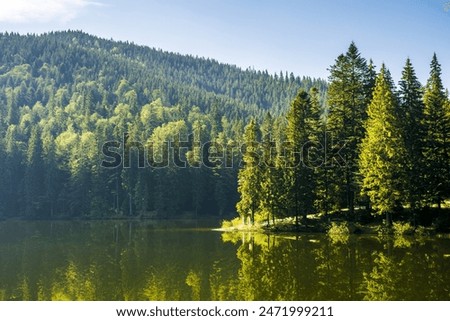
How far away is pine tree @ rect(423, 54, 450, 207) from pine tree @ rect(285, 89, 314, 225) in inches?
518

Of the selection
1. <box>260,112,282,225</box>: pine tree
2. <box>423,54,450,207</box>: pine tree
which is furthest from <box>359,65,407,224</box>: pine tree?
<box>260,112,282,225</box>: pine tree

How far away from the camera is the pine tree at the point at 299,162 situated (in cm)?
5981

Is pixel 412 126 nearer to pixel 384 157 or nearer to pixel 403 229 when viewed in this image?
pixel 384 157

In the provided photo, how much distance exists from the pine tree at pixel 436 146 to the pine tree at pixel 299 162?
518 inches

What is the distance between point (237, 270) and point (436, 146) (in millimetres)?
31346

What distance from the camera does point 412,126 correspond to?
5638 centimetres

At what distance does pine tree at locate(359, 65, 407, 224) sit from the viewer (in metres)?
52.3

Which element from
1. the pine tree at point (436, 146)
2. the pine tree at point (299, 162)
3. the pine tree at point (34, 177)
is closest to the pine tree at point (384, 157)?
the pine tree at point (436, 146)

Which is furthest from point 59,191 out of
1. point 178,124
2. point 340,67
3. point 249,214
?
point 340,67

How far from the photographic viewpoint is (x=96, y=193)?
4609 inches

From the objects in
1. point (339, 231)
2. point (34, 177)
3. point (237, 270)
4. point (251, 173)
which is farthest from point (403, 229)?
point (34, 177)

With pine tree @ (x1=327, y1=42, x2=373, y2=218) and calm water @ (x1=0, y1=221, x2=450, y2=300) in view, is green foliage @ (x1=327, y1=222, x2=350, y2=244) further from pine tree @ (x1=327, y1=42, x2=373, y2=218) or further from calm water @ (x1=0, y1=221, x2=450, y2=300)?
pine tree @ (x1=327, y1=42, x2=373, y2=218)
